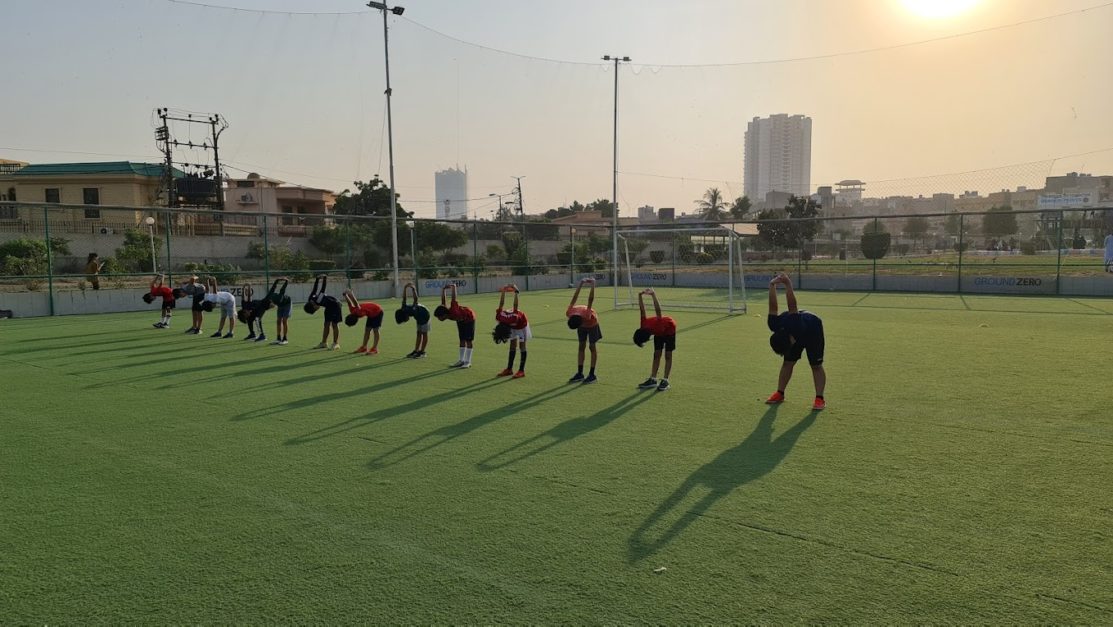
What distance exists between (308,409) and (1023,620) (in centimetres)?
650

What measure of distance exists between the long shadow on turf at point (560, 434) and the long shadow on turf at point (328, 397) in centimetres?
288

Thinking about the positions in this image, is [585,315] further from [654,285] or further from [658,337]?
[654,285]

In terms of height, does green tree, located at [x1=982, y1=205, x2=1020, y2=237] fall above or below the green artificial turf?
above

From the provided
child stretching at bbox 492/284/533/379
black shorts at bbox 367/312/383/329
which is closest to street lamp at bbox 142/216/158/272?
black shorts at bbox 367/312/383/329

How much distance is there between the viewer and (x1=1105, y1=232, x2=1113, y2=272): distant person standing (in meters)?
23.5

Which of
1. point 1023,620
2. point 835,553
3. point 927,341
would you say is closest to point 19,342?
point 835,553

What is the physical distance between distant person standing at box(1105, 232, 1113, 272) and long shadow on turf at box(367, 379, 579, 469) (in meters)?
23.6

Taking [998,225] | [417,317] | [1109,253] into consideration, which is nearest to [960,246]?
[998,225]

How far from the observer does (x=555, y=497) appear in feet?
15.9

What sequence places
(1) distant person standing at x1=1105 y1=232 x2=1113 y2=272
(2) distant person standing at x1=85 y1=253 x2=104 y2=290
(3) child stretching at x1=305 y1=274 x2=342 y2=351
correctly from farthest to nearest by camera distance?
(1) distant person standing at x1=1105 y1=232 x2=1113 y2=272
(2) distant person standing at x1=85 y1=253 x2=104 y2=290
(3) child stretching at x1=305 y1=274 x2=342 y2=351

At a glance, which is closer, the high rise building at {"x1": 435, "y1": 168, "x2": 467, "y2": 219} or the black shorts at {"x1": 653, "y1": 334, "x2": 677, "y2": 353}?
the black shorts at {"x1": 653, "y1": 334, "x2": 677, "y2": 353}

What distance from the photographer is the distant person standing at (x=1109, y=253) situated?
2353cm

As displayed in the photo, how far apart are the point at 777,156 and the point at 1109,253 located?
3280 cm

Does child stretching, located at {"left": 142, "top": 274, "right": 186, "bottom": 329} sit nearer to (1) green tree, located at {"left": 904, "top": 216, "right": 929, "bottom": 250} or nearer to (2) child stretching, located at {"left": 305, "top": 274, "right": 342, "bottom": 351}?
(2) child stretching, located at {"left": 305, "top": 274, "right": 342, "bottom": 351}
